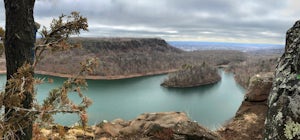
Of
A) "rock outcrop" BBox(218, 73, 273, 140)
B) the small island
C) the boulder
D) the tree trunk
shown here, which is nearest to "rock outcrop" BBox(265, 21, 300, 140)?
"rock outcrop" BBox(218, 73, 273, 140)

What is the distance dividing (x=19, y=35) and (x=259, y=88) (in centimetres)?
685

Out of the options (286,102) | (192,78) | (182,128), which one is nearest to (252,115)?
(182,128)

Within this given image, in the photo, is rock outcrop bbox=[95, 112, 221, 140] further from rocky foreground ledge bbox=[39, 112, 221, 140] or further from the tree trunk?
the tree trunk

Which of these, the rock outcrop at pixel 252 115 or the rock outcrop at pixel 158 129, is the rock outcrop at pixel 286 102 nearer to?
the rock outcrop at pixel 158 129

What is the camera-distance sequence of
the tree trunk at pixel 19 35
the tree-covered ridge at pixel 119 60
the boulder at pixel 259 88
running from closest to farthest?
the tree trunk at pixel 19 35
the boulder at pixel 259 88
the tree-covered ridge at pixel 119 60

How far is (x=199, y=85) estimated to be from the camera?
67.0 m

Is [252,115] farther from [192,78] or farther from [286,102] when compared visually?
[192,78]

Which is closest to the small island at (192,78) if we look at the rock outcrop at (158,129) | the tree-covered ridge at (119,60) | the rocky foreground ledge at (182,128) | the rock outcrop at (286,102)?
the tree-covered ridge at (119,60)

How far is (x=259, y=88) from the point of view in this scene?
8117mm

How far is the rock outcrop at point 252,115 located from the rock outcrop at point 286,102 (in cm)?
246

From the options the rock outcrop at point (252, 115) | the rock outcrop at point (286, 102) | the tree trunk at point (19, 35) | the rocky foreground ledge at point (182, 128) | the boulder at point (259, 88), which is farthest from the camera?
the boulder at point (259, 88)

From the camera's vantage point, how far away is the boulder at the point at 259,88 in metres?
8.08

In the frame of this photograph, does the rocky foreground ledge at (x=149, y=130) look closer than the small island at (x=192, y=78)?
Yes

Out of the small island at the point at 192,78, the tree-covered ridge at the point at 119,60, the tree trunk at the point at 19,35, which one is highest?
the tree trunk at the point at 19,35
